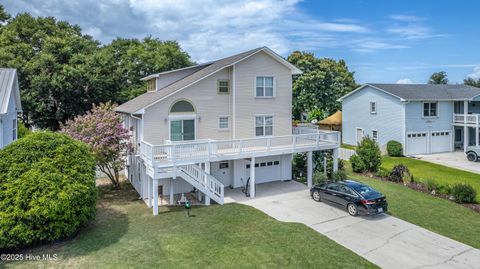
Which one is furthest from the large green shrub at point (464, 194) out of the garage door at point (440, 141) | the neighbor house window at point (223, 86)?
the garage door at point (440, 141)

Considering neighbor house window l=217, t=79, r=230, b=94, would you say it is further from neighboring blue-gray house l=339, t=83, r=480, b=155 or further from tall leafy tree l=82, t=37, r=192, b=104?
neighboring blue-gray house l=339, t=83, r=480, b=155

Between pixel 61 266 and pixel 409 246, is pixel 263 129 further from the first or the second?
pixel 61 266

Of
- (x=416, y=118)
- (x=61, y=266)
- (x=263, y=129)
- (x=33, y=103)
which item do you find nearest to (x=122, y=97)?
(x=33, y=103)

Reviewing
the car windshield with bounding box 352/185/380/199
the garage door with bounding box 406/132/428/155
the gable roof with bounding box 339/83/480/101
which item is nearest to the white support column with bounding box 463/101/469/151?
the gable roof with bounding box 339/83/480/101

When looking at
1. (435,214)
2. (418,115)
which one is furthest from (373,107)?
(435,214)

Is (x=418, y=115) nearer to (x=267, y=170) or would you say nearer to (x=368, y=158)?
(x=368, y=158)

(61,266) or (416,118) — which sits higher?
(416,118)

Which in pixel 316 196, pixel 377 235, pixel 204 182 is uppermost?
pixel 204 182
